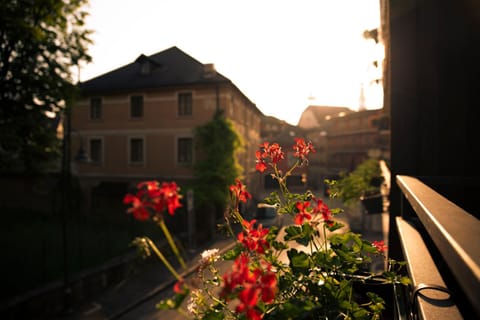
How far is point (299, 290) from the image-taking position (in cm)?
149

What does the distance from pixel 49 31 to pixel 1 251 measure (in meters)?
10.1

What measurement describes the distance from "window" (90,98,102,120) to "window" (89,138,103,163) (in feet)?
5.58

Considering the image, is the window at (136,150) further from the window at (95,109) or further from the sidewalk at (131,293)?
the sidewalk at (131,293)

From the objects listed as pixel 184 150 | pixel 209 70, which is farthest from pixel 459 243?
pixel 209 70

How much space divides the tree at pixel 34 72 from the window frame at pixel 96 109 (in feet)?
34.8

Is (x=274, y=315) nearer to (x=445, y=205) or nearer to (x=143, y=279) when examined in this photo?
(x=445, y=205)

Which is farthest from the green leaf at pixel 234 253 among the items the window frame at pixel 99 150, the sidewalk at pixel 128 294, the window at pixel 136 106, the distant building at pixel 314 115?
the distant building at pixel 314 115

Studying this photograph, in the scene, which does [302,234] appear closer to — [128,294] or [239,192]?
[239,192]

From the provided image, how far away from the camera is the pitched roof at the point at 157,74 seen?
20.6 metres

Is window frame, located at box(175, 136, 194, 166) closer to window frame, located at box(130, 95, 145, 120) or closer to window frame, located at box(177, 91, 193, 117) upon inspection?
window frame, located at box(177, 91, 193, 117)

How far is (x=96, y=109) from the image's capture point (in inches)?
896

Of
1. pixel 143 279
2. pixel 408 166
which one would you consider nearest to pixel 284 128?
pixel 143 279

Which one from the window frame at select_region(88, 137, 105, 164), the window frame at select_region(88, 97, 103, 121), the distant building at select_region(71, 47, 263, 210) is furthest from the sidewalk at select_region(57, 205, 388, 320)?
the window frame at select_region(88, 97, 103, 121)

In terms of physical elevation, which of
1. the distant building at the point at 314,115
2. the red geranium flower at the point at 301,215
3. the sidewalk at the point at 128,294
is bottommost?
the sidewalk at the point at 128,294
